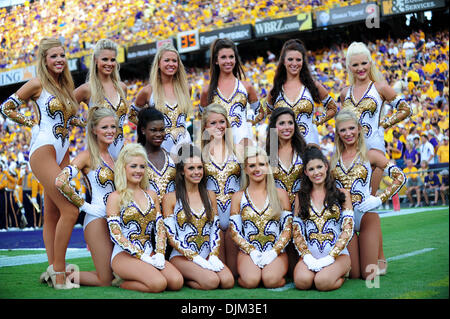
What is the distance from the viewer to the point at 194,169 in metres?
3.55

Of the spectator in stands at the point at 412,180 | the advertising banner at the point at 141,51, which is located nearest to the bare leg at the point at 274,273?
the spectator in stands at the point at 412,180

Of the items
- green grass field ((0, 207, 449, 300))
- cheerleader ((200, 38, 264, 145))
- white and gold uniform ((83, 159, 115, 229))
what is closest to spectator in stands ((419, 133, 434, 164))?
green grass field ((0, 207, 449, 300))

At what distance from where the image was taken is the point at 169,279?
10.6 ft

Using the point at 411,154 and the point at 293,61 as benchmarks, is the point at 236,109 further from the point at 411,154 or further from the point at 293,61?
the point at 411,154

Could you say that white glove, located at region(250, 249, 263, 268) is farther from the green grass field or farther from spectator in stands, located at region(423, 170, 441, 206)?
spectator in stands, located at region(423, 170, 441, 206)

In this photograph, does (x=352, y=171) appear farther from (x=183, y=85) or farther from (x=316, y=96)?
(x=183, y=85)

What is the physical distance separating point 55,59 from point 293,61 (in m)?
1.78

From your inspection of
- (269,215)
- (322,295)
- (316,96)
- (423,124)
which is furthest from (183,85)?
(423,124)

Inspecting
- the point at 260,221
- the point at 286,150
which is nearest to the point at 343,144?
the point at 286,150

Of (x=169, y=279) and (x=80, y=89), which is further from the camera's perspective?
(x=80, y=89)

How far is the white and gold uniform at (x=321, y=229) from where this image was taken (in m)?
3.39

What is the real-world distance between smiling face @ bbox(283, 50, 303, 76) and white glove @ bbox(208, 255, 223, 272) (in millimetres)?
1628
